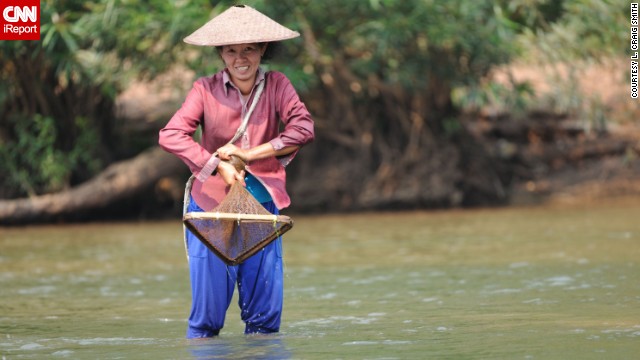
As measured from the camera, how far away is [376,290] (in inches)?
294

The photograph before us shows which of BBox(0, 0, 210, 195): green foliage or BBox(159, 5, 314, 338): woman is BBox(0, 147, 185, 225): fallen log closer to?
BBox(0, 0, 210, 195): green foliage

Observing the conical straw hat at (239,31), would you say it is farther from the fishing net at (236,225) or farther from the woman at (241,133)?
the fishing net at (236,225)

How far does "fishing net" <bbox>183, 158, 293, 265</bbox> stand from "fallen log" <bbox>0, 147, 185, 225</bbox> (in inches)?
320

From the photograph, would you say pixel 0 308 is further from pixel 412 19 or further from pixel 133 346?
pixel 412 19

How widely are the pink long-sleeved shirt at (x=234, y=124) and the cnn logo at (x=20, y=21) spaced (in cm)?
668

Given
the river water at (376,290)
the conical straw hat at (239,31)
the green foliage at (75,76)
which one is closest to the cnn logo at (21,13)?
the green foliage at (75,76)

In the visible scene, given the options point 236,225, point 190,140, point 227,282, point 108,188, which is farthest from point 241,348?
point 108,188

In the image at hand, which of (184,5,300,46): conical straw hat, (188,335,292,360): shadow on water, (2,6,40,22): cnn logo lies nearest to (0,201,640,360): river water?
(188,335,292,360): shadow on water

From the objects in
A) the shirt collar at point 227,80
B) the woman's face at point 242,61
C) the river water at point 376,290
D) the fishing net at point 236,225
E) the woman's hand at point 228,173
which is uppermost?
the woman's face at point 242,61

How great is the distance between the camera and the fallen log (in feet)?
42.6

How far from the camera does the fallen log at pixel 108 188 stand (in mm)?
12992

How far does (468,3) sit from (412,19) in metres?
0.59

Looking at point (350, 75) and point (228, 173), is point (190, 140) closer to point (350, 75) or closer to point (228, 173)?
point (228, 173)

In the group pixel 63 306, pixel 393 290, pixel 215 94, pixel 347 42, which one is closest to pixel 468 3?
pixel 347 42
